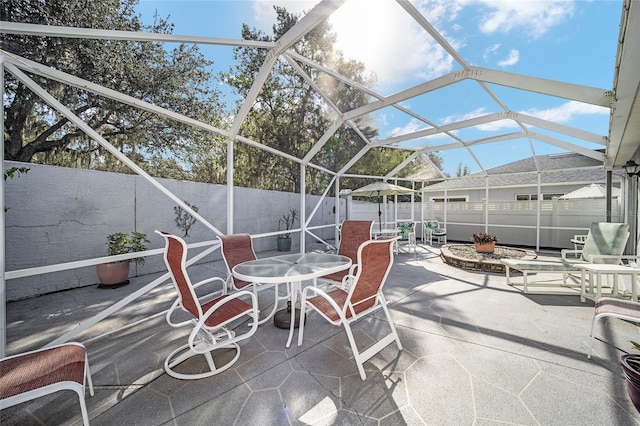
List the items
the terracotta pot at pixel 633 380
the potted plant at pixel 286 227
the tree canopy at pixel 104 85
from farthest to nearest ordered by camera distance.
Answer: the potted plant at pixel 286 227, the tree canopy at pixel 104 85, the terracotta pot at pixel 633 380

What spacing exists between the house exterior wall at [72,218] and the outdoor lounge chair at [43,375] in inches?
153

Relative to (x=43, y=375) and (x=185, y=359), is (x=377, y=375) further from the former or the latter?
(x=43, y=375)

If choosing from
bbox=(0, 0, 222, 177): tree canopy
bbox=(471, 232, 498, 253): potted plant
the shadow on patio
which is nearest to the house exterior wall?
the shadow on patio

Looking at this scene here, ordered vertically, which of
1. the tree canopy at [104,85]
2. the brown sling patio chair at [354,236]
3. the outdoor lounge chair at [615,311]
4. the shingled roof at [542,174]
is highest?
the tree canopy at [104,85]

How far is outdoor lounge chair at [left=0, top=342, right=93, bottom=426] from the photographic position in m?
→ 1.34

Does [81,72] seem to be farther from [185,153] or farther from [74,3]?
[185,153]

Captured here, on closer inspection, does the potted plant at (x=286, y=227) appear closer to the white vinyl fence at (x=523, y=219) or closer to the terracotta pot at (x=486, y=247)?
the white vinyl fence at (x=523, y=219)

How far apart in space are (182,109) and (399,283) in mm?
7580

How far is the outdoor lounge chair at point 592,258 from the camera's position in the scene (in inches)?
163

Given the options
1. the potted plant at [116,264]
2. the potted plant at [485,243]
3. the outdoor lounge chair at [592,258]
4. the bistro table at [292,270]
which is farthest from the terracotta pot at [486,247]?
the potted plant at [116,264]

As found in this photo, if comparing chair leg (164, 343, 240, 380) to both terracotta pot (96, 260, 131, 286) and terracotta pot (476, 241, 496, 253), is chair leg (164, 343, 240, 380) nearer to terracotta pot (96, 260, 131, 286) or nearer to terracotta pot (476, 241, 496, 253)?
terracotta pot (96, 260, 131, 286)

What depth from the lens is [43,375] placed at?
4.83 feet

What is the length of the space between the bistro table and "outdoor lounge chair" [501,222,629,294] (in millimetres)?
3368

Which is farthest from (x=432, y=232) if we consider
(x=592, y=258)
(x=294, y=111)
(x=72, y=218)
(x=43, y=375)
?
(x=72, y=218)
